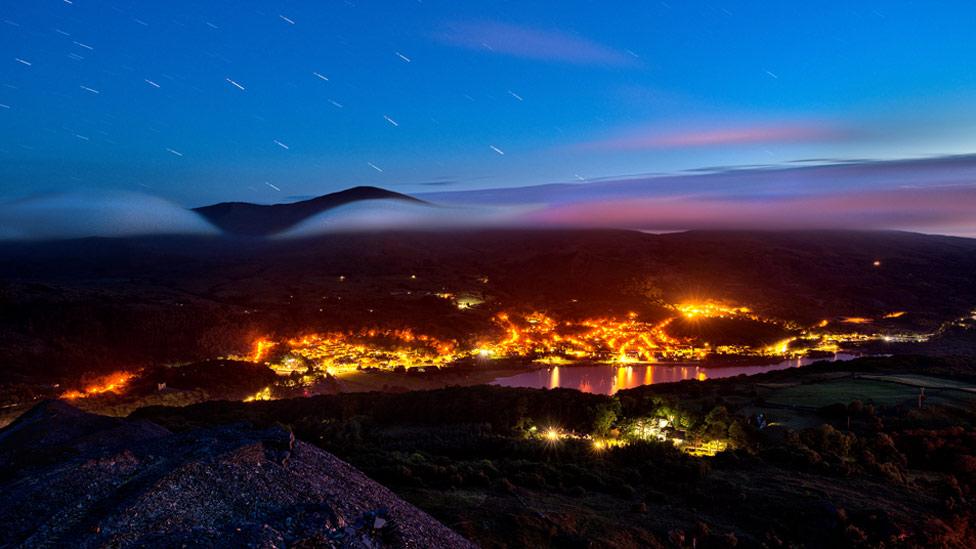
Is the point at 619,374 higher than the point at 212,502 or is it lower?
lower

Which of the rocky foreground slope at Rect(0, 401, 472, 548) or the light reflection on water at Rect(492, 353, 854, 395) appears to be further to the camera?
the light reflection on water at Rect(492, 353, 854, 395)

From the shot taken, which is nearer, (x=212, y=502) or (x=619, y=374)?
(x=212, y=502)

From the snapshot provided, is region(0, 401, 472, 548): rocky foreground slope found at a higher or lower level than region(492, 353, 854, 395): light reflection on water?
higher

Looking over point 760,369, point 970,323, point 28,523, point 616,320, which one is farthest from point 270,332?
point 970,323
